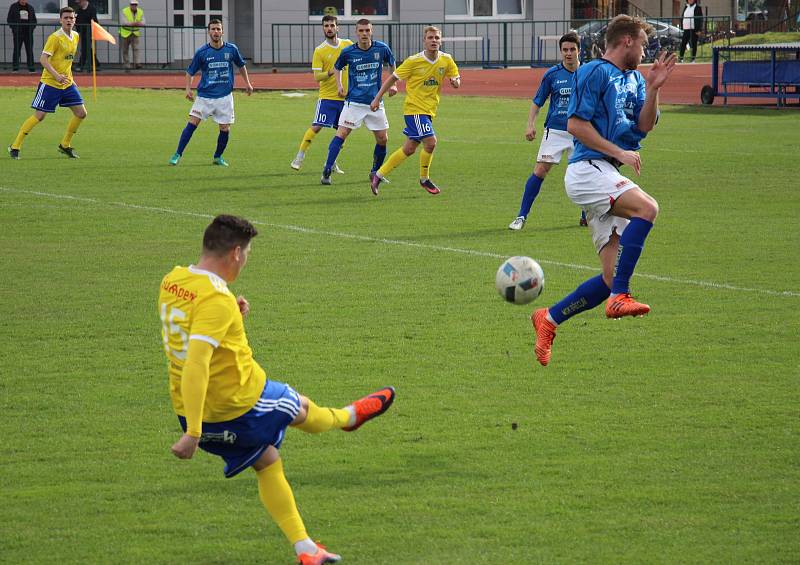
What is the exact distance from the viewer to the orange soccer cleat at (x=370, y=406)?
5492mm

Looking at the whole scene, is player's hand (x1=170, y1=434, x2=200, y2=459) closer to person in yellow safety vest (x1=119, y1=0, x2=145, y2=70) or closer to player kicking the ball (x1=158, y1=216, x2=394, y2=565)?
player kicking the ball (x1=158, y1=216, x2=394, y2=565)

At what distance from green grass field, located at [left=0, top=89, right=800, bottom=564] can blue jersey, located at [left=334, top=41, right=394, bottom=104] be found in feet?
5.44

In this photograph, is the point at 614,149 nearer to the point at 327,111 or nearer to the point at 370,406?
the point at 370,406

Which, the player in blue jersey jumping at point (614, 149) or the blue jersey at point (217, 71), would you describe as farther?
the blue jersey at point (217, 71)

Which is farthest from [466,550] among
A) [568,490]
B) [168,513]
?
[168,513]

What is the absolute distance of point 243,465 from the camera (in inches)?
191

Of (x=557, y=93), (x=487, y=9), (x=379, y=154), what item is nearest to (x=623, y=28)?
(x=557, y=93)

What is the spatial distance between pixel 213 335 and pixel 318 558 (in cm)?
103

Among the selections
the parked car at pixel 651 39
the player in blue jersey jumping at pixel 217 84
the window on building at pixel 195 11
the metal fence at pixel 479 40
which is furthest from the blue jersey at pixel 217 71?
the window on building at pixel 195 11

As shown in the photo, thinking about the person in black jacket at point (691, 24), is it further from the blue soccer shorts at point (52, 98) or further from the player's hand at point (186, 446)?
the player's hand at point (186, 446)

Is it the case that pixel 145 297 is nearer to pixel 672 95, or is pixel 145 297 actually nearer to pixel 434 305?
pixel 434 305

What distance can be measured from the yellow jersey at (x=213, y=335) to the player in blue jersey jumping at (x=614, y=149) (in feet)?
10.9

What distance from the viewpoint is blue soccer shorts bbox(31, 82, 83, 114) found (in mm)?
19219

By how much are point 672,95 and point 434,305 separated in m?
26.3
